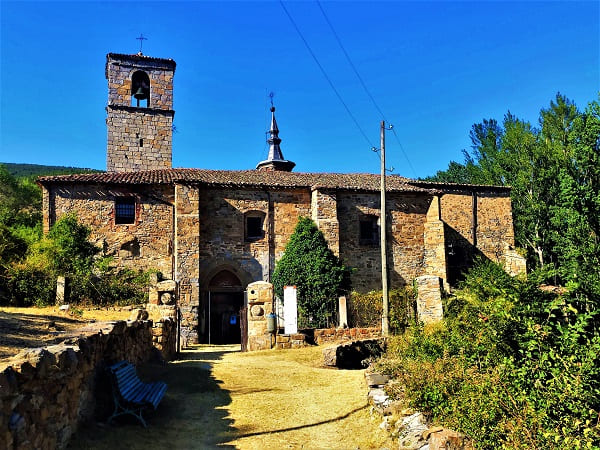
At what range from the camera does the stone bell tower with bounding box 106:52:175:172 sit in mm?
28375

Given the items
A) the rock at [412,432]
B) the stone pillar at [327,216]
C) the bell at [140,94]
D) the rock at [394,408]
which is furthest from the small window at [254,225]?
the rock at [412,432]

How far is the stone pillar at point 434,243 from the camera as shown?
1016 inches

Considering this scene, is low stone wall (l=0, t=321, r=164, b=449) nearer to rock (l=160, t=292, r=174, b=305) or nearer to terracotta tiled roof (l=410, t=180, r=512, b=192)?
rock (l=160, t=292, r=174, b=305)

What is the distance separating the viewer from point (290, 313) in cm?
1659

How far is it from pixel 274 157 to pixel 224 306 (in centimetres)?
1686

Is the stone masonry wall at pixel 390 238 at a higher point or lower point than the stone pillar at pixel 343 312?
higher

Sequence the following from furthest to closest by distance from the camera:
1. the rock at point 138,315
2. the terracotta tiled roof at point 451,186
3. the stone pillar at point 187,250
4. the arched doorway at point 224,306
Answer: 1. the terracotta tiled roof at point 451,186
2. the arched doorway at point 224,306
3. the stone pillar at point 187,250
4. the rock at point 138,315

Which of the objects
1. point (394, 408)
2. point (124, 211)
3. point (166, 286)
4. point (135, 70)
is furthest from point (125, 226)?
point (394, 408)

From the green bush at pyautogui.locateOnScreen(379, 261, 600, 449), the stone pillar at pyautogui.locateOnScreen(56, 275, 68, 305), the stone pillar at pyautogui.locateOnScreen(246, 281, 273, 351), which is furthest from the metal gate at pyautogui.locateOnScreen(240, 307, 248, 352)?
the green bush at pyautogui.locateOnScreen(379, 261, 600, 449)

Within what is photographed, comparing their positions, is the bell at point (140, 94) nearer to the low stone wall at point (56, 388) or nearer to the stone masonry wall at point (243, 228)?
the stone masonry wall at point (243, 228)

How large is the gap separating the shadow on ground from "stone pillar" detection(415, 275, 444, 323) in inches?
377

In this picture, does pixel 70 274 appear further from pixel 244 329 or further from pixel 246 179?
pixel 246 179

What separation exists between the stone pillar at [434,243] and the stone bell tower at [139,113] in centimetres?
1511

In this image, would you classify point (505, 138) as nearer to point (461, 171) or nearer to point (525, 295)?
point (461, 171)
